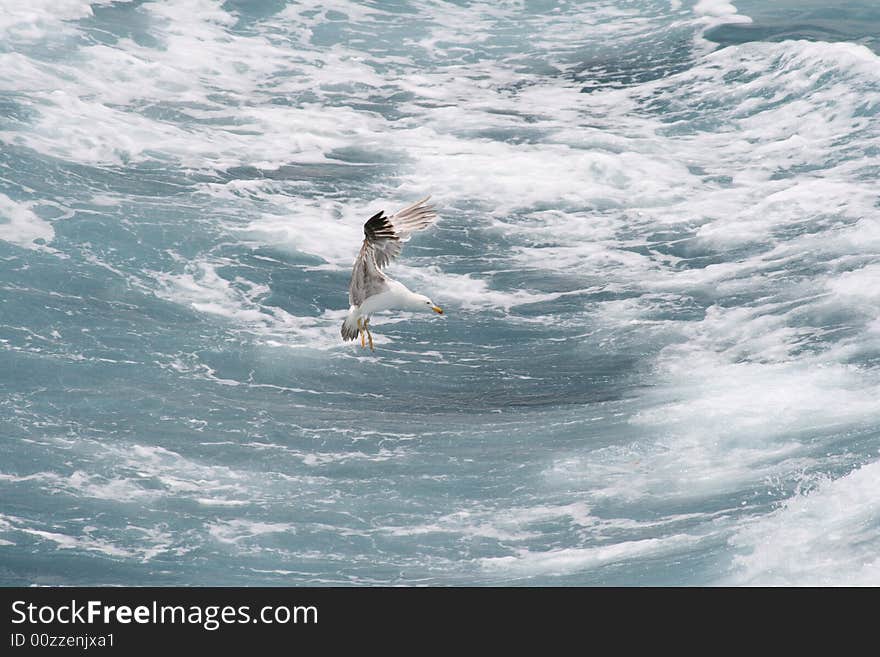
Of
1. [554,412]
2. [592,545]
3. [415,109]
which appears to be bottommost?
[592,545]

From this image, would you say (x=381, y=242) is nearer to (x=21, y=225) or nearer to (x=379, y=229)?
(x=379, y=229)

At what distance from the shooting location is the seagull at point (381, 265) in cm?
1803

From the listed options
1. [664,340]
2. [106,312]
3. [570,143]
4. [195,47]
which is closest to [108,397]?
[106,312]

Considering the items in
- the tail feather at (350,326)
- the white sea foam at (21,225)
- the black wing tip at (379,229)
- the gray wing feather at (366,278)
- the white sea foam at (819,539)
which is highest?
the white sea foam at (21,225)

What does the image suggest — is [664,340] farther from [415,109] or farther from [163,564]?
[415,109]

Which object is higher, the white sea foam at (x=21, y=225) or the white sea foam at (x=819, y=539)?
the white sea foam at (x=21, y=225)

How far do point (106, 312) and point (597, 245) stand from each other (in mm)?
10875

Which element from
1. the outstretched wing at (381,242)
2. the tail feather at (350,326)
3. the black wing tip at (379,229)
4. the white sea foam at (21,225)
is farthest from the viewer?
the white sea foam at (21,225)

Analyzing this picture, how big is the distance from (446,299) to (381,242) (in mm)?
10028

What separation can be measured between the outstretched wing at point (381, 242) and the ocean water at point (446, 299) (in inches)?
155

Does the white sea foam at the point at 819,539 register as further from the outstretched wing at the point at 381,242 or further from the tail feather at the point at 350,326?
the outstretched wing at the point at 381,242

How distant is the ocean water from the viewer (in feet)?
68.1

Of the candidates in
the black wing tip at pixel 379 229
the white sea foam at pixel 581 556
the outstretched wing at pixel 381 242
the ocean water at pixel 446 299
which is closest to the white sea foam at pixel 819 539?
the ocean water at pixel 446 299

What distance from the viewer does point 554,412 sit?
24.3m
